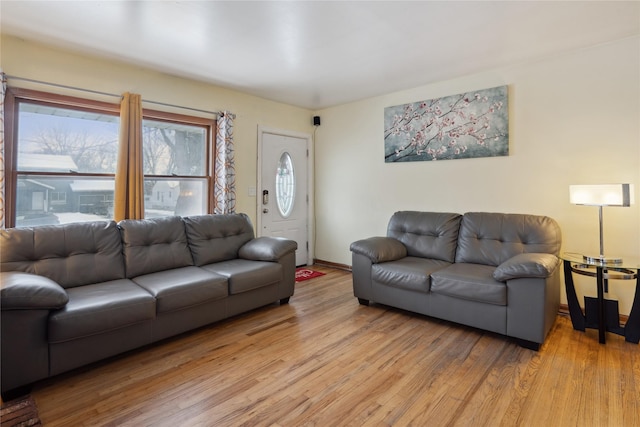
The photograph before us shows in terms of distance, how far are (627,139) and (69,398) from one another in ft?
14.9

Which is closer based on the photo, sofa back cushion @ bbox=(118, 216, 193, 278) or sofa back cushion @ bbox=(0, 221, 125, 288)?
sofa back cushion @ bbox=(0, 221, 125, 288)

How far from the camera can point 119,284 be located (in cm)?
259

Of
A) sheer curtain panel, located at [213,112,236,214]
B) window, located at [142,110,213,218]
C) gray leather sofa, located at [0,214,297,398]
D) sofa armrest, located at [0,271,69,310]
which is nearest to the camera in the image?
sofa armrest, located at [0,271,69,310]

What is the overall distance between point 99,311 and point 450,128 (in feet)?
12.3

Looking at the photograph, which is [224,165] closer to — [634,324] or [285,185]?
[285,185]

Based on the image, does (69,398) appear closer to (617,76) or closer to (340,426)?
(340,426)

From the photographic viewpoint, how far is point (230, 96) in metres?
4.22

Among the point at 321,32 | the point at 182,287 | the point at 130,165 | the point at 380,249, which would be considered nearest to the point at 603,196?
the point at 380,249

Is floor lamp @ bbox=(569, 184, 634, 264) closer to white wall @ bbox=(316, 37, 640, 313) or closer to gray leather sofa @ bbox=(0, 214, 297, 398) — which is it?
white wall @ bbox=(316, 37, 640, 313)

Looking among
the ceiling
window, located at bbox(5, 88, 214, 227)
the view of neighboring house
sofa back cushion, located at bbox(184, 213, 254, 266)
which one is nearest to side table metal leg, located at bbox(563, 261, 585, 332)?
the ceiling

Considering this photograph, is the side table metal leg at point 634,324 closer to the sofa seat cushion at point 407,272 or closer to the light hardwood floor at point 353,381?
the light hardwood floor at point 353,381

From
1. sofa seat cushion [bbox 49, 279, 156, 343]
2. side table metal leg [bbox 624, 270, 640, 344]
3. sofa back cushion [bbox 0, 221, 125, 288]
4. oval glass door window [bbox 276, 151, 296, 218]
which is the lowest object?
side table metal leg [bbox 624, 270, 640, 344]

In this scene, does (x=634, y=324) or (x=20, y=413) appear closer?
(x=20, y=413)

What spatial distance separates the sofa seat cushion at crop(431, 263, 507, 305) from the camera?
2561 millimetres
